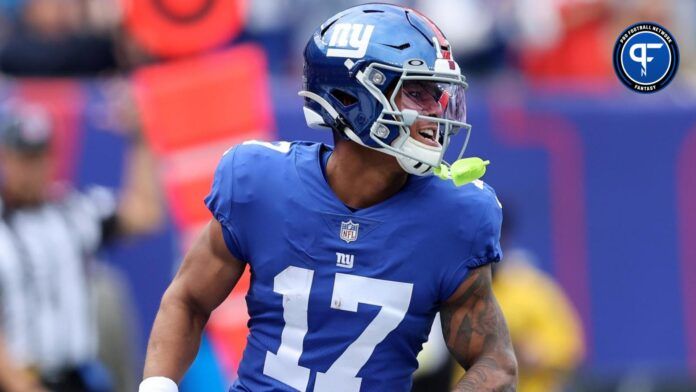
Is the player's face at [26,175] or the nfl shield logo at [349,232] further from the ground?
the nfl shield logo at [349,232]

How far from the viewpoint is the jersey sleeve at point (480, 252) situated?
4.06 meters

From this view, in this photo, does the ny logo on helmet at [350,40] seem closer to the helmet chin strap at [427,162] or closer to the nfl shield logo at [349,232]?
the helmet chin strap at [427,162]

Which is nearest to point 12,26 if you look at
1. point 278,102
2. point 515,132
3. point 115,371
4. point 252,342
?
point 278,102

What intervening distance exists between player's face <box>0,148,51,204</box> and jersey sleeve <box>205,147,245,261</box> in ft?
10.2

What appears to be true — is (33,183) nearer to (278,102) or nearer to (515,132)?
(278,102)

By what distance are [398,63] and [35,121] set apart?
370cm

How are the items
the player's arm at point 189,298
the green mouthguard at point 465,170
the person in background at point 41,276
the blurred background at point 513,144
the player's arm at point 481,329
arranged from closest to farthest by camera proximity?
the green mouthguard at point 465,170 < the player's arm at point 481,329 < the player's arm at point 189,298 < the person in background at point 41,276 < the blurred background at point 513,144

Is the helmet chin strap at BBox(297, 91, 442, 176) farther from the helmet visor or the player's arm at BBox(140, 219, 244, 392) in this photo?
the player's arm at BBox(140, 219, 244, 392)

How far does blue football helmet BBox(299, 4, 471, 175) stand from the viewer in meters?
4.03

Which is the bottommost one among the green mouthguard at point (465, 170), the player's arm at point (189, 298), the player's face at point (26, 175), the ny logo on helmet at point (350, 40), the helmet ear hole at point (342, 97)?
the player's face at point (26, 175)

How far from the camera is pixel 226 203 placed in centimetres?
416

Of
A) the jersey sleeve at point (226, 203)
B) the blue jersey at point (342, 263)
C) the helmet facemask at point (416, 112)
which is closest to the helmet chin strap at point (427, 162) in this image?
the helmet facemask at point (416, 112)

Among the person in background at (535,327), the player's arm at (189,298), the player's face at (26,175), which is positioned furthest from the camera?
the person in background at (535,327)

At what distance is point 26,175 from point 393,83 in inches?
137
